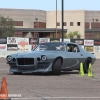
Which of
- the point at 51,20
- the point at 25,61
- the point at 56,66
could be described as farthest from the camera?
the point at 51,20

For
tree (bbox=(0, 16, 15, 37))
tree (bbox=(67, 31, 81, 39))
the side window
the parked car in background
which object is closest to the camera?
the parked car in background

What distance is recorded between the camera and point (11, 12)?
3474 inches

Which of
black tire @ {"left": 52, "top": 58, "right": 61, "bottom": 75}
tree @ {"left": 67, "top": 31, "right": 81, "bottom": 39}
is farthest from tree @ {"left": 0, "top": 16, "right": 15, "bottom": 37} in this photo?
black tire @ {"left": 52, "top": 58, "right": 61, "bottom": 75}

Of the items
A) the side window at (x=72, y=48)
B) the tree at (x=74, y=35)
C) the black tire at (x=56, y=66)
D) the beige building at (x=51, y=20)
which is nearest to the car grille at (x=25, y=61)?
the black tire at (x=56, y=66)

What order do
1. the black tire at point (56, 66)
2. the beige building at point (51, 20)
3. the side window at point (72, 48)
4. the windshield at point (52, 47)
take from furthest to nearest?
the beige building at point (51, 20)
the side window at point (72, 48)
the windshield at point (52, 47)
the black tire at point (56, 66)

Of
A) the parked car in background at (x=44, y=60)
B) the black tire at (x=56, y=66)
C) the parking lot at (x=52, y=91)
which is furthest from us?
the black tire at (x=56, y=66)

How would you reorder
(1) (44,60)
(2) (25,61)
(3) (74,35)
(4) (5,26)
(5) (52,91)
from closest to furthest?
(5) (52,91)
(1) (44,60)
(2) (25,61)
(4) (5,26)
(3) (74,35)

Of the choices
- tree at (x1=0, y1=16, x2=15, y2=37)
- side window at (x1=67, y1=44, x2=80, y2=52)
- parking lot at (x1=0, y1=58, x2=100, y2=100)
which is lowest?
parking lot at (x1=0, y1=58, x2=100, y2=100)

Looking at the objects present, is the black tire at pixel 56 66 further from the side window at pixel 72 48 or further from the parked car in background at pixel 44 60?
the side window at pixel 72 48

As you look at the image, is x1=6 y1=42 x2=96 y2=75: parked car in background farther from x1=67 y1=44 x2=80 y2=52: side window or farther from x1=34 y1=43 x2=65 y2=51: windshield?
x1=67 y1=44 x2=80 y2=52: side window

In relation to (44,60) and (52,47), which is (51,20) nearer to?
(52,47)

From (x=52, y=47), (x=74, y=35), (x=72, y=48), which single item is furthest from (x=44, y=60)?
(x=74, y=35)

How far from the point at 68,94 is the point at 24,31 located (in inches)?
2960

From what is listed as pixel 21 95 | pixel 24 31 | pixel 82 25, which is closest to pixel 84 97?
pixel 21 95
